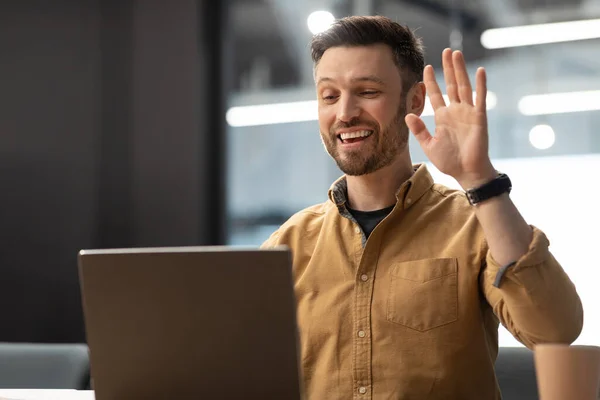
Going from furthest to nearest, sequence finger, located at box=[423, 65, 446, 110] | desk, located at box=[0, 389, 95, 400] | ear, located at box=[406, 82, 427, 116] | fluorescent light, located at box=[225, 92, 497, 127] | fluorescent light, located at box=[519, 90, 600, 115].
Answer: fluorescent light, located at box=[225, 92, 497, 127], fluorescent light, located at box=[519, 90, 600, 115], ear, located at box=[406, 82, 427, 116], finger, located at box=[423, 65, 446, 110], desk, located at box=[0, 389, 95, 400]

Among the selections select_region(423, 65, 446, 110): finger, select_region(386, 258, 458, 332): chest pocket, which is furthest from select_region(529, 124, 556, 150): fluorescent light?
select_region(423, 65, 446, 110): finger

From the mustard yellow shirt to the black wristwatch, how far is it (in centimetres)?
22

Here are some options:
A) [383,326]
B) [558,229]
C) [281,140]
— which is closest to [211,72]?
[281,140]

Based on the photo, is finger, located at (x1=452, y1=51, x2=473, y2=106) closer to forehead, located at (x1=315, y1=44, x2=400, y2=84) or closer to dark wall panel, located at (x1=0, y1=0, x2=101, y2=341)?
forehead, located at (x1=315, y1=44, x2=400, y2=84)

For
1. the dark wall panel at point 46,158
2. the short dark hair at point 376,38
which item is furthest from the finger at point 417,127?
the dark wall panel at point 46,158

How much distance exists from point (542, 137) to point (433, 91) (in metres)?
1.89

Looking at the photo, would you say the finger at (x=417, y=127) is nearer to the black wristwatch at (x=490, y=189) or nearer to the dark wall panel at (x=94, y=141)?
the black wristwatch at (x=490, y=189)

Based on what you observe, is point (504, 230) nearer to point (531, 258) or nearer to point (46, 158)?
point (531, 258)

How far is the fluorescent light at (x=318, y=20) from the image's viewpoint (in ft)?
12.1

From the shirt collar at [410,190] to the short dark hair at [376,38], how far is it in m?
0.21

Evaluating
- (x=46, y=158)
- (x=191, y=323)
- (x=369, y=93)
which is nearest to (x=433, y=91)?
(x=369, y=93)

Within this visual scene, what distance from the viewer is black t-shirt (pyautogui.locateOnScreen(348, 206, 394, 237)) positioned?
1.90 meters

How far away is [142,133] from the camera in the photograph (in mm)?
3752

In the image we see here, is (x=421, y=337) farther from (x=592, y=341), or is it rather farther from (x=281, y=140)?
(x=281, y=140)
